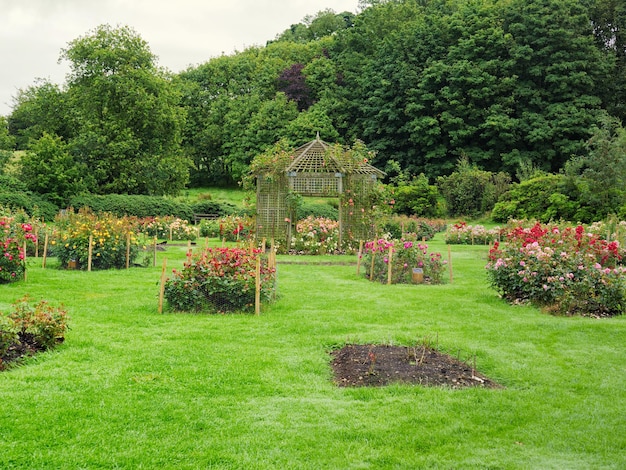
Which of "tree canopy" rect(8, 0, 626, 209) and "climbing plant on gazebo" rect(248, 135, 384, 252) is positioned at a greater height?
"tree canopy" rect(8, 0, 626, 209)

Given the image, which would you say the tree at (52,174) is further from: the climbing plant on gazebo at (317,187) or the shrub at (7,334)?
the shrub at (7,334)

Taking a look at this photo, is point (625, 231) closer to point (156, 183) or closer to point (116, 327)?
point (116, 327)

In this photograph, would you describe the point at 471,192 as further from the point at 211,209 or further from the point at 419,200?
the point at 211,209

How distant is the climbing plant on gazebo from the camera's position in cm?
1864

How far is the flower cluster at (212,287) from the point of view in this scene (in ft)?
28.2

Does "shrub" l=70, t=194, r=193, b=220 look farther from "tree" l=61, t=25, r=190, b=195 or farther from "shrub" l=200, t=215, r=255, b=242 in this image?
"tree" l=61, t=25, r=190, b=195

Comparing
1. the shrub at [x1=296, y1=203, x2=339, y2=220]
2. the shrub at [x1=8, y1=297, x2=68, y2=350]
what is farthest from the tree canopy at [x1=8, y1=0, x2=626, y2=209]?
the shrub at [x1=8, y1=297, x2=68, y2=350]

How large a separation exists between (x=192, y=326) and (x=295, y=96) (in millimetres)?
38962

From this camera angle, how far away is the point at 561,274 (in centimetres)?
913

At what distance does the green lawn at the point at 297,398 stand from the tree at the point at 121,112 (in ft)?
76.8

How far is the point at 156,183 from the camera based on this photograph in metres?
31.9

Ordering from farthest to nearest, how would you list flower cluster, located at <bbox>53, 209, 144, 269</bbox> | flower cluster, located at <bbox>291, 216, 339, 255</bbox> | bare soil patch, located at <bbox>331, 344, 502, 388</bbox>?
flower cluster, located at <bbox>291, 216, 339, 255</bbox> → flower cluster, located at <bbox>53, 209, 144, 269</bbox> → bare soil patch, located at <bbox>331, 344, 502, 388</bbox>

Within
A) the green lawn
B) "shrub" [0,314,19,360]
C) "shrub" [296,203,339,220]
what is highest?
"shrub" [296,203,339,220]

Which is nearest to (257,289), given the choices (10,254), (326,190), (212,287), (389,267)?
(212,287)
